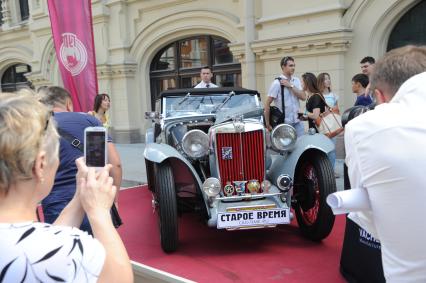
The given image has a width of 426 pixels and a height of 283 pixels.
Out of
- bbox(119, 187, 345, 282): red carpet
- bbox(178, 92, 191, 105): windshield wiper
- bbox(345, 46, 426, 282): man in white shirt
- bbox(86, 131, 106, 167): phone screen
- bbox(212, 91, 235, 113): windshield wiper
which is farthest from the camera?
bbox(178, 92, 191, 105): windshield wiper

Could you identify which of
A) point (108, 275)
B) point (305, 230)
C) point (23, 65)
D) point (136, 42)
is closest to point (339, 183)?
point (305, 230)

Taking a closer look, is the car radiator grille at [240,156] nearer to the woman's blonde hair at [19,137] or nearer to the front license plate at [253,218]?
the front license plate at [253,218]

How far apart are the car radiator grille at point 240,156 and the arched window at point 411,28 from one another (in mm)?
4783

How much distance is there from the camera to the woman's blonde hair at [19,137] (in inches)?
40.9

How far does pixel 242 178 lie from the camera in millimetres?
3627

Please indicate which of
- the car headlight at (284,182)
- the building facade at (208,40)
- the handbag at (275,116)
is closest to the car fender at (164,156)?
the car headlight at (284,182)

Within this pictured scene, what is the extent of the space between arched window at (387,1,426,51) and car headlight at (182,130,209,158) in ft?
16.5

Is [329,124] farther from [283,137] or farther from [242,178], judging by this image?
[242,178]

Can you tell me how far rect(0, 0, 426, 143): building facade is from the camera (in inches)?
288

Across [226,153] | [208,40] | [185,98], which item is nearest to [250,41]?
[208,40]

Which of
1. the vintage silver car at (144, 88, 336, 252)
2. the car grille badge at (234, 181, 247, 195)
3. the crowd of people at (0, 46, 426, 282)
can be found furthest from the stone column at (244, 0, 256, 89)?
the crowd of people at (0, 46, 426, 282)

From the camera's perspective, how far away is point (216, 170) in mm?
3658

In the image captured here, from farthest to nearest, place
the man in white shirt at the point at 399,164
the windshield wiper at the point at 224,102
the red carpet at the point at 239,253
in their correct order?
the windshield wiper at the point at 224,102, the red carpet at the point at 239,253, the man in white shirt at the point at 399,164

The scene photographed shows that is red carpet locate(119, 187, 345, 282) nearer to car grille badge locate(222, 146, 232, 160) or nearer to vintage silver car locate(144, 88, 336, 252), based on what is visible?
vintage silver car locate(144, 88, 336, 252)
